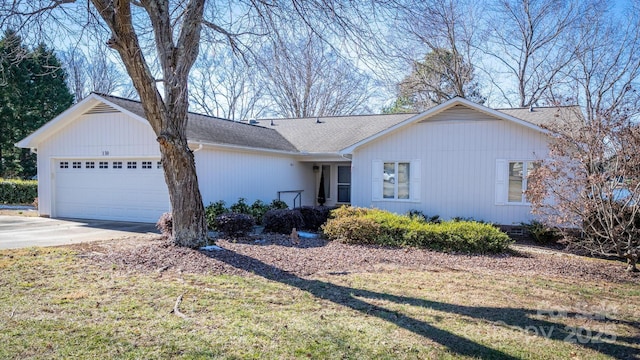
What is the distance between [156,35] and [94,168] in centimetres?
852

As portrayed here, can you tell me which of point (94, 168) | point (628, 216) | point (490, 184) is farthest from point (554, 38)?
point (94, 168)

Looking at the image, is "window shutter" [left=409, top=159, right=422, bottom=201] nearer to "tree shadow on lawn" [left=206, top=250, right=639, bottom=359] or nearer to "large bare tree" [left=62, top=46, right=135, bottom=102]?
"tree shadow on lawn" [left=206, top=250, right=639, bottom=359]

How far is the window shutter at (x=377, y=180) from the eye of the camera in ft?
47.4

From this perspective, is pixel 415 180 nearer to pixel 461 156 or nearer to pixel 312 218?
pixel 461 156

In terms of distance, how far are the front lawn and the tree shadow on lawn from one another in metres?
0.01

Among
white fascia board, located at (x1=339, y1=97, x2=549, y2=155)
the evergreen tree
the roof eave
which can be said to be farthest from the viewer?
the evergreen tree

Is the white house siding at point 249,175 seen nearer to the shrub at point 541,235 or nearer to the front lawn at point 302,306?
the front lawn at point 302,306

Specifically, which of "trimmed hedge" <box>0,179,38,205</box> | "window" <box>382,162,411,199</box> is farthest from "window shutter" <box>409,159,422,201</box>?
"trimmed hedge" <box>0,179,38,205</box>

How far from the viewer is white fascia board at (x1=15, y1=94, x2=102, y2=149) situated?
13992mm

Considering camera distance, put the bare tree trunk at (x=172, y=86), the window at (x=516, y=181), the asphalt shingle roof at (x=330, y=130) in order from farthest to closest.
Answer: the asphalt shingle roof at (x=330, y=130)
the window at (x=516, y=181)
the bare tree trunk at (x=172, y=86)

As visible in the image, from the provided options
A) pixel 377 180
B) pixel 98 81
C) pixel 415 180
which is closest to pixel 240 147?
pixel 377 180

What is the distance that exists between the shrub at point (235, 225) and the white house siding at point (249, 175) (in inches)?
109

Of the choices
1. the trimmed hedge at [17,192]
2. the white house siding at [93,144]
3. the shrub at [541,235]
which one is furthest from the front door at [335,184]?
the trimmed hedge at [17,192]

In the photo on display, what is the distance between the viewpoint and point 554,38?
851 inches
